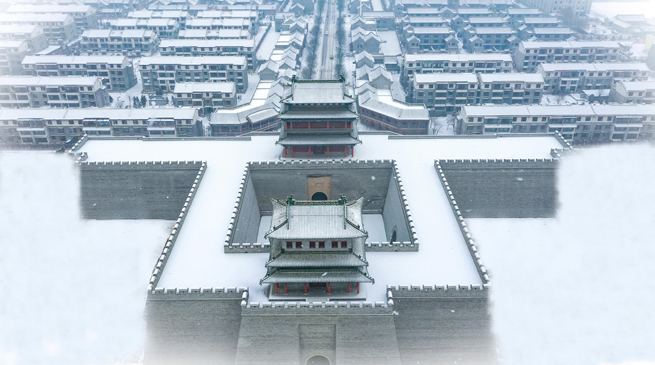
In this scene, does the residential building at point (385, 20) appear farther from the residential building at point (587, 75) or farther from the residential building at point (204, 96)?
the residential building at point (204, 96)

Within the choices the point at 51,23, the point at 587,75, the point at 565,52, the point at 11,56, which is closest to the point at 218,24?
the point at 51,23

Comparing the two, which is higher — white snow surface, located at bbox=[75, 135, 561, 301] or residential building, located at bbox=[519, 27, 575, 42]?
residential building, located at bbox=[519, 27, 575, 42]

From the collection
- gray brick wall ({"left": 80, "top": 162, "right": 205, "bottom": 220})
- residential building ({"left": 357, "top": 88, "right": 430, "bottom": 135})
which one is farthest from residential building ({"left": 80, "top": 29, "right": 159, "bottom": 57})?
gray brick wall ({"left": 80, "top": 162, "right": 205, "bottom": 220})

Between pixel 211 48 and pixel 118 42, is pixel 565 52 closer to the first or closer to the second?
pixel 211 48

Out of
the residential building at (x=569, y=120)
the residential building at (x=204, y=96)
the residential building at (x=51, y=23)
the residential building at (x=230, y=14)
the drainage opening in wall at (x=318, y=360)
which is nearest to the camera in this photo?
the drainage opening in wall at (x=318, y=360)

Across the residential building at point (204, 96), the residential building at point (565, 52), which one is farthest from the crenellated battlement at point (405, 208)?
the residential building at point (565, 52)

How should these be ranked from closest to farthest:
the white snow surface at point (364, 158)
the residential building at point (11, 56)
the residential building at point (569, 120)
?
1. the white snow surface at point (364, 158)
2. the residential building at point (569, 120)
3. the residential building at point (11, 56)

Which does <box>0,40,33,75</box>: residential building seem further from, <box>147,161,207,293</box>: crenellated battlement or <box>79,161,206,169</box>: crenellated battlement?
<box>147,161,207,293</box>: crenellated battlement
